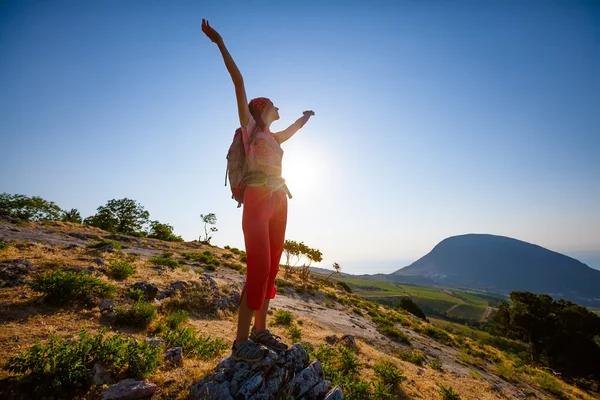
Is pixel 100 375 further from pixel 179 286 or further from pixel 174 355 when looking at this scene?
pixel 179 286

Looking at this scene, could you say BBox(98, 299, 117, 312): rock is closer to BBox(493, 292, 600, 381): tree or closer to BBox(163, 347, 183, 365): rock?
BBox(163, 347, 183, 365): rock

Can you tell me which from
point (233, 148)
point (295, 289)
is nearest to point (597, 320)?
point (295, 289)

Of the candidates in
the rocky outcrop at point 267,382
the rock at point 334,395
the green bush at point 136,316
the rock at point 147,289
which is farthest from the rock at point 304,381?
the rock at point 147,289

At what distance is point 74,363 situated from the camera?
2914 mm

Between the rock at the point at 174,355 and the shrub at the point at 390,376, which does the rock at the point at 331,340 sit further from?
the rock at the point at 174,355

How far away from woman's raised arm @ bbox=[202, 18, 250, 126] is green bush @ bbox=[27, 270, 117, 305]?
577 cm

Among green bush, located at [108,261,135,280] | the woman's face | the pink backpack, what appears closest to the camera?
the pink backpack

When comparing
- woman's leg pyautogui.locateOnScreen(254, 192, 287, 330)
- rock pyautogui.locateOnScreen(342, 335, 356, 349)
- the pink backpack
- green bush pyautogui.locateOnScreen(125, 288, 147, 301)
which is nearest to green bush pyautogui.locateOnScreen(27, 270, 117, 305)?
green bush pyautogui.locateOnScreen(125, 288, 147, 301)

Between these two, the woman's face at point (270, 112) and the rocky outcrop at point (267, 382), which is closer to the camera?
the rocky outcrop at point (267, 382)

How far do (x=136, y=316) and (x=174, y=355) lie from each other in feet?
6.66

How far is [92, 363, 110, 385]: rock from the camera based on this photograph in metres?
2.97

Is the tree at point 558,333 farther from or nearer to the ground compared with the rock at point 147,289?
nearer to the ground

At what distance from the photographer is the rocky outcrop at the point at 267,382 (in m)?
2.95

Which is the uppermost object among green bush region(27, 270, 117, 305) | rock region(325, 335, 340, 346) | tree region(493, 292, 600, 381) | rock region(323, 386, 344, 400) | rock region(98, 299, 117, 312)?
green bush region(27, 270, 117, 305)
